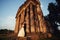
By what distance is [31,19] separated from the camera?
20953mm

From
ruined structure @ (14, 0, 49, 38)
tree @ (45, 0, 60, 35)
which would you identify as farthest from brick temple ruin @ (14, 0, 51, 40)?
tree @ (45, 0, 60, 35)

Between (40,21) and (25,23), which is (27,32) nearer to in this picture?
(25,23)

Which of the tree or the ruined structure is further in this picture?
the tree

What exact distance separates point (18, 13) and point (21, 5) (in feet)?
5.19

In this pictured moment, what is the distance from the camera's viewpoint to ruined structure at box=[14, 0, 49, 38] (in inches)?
802

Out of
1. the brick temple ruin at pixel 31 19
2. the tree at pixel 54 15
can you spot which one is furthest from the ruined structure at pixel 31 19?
the tree at pixel 54 15

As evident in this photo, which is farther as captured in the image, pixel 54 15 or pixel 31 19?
pixel 54 15

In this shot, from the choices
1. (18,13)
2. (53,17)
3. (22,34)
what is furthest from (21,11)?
(53,17)

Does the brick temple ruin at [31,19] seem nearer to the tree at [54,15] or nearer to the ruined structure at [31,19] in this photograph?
the ruined structure at [31,19]

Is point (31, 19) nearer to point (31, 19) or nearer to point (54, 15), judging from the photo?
point (31, 19)

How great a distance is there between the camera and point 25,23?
21.1m

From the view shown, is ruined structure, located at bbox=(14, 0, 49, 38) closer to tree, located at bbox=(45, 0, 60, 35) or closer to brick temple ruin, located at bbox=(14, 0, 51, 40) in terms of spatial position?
brick temple ruin, located at bbox=(14, 0, 51, 40)

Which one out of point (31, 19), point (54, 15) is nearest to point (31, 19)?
point (31, 19)

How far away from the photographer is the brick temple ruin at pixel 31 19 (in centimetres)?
2034
